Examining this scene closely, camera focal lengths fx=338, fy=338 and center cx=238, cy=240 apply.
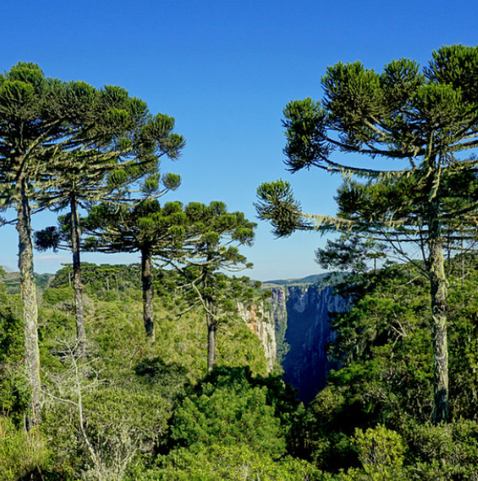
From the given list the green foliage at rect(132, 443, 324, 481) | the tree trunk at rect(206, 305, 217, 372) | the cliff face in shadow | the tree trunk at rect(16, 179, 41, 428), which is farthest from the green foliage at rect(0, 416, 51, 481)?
the cliff face in shadow

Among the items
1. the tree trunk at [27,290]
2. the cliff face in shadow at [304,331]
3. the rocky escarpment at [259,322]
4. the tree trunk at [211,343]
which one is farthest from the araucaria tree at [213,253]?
the cliff face in shadow at [304,331]

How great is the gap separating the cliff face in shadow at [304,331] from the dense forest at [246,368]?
8616 cm

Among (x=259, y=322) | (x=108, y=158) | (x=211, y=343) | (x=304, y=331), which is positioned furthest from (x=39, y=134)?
(x=304, y=331)

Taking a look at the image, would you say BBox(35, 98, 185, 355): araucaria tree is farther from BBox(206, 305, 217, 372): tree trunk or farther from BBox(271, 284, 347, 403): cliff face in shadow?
BBox(271, 284, 347, 403): cliff face in shadow

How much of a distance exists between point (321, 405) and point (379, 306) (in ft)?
17.1

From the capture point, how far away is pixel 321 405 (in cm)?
1381

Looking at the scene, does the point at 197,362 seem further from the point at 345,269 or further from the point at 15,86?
the point at 15,86

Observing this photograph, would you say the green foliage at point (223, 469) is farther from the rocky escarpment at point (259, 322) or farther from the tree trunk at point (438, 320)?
the rocky escarpment at point (259, 322)

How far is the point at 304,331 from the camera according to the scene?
523ft

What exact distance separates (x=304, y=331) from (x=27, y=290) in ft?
527

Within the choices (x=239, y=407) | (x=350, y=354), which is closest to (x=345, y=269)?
(x=350, y=354)

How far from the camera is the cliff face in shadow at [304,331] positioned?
111938 millimetres

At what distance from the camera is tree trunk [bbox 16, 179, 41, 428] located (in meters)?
8.47

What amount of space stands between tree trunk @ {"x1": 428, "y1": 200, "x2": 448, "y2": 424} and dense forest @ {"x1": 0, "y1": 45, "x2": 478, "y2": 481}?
0.03 metres
